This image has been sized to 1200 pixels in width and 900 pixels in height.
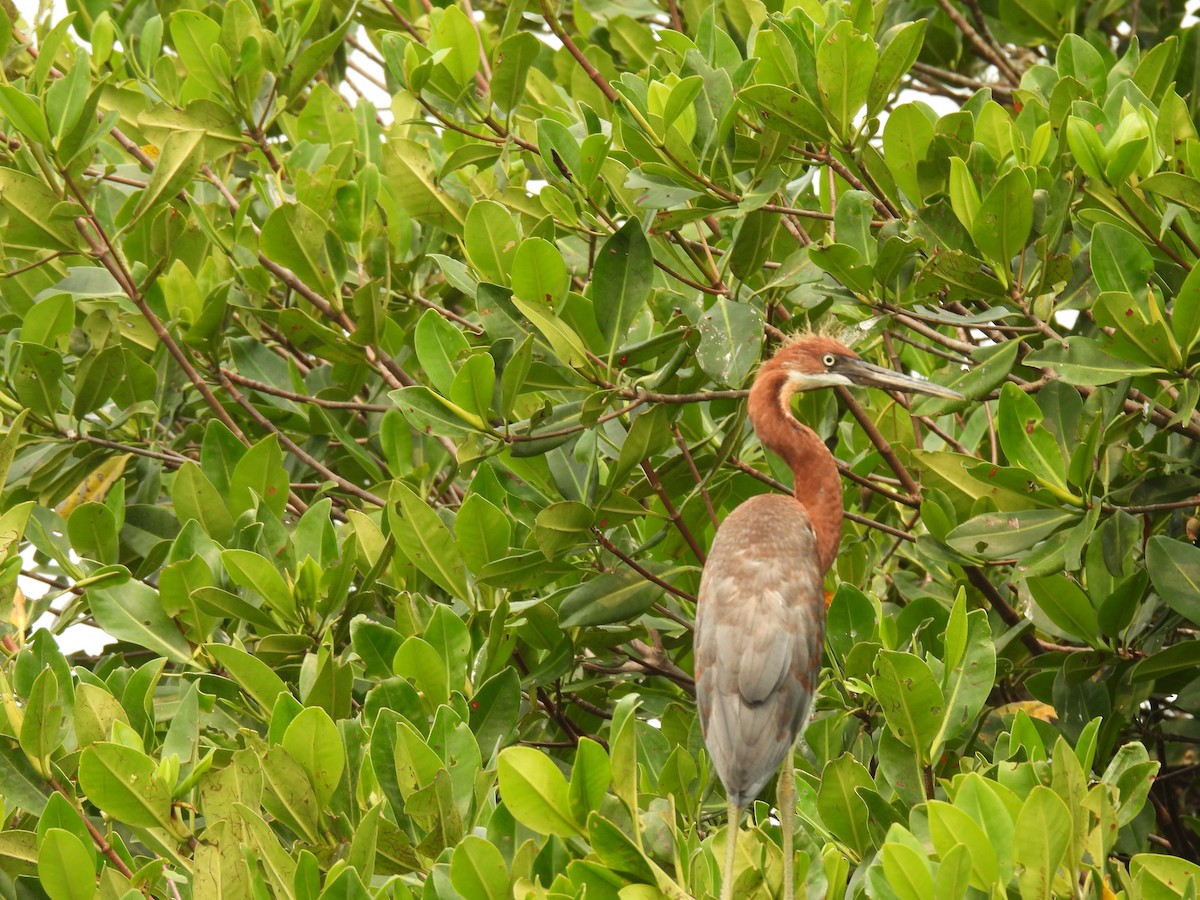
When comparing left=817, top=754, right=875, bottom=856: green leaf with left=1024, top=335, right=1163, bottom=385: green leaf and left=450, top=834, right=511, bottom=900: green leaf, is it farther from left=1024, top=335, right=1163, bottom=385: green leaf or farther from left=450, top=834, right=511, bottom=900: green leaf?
left=1024, top=335, right=1163, bottom=385: green leaf

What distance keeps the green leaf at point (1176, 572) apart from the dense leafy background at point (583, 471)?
0.01 m

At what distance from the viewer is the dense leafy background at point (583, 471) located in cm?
372

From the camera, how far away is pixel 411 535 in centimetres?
456

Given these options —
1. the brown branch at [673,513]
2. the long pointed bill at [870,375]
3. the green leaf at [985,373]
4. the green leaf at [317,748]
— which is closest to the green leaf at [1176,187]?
the green leaf at [985,373]

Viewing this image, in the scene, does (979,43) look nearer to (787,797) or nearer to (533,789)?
(787,797)

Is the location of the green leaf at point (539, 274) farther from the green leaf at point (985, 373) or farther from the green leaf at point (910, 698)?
the green leaf at point (910, 698)

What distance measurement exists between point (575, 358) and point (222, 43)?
2263 mm

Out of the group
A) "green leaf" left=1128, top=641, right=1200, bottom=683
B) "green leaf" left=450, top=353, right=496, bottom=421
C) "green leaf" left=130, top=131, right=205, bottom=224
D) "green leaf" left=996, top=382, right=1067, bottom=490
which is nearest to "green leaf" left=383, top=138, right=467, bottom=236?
"green leaf" left=130, top=131, right=205, bottom=224

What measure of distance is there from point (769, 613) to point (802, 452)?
0.71 metres

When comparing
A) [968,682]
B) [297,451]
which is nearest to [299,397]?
[297,451]

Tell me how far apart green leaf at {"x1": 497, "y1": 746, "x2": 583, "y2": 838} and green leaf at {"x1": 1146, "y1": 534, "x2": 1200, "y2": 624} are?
6.19 ft

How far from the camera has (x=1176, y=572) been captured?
4.19 metres

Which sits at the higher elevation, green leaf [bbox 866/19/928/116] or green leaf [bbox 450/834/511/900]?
green leaf [bbox 866/19/928/116]

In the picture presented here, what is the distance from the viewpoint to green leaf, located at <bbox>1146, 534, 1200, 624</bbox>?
4.13m
